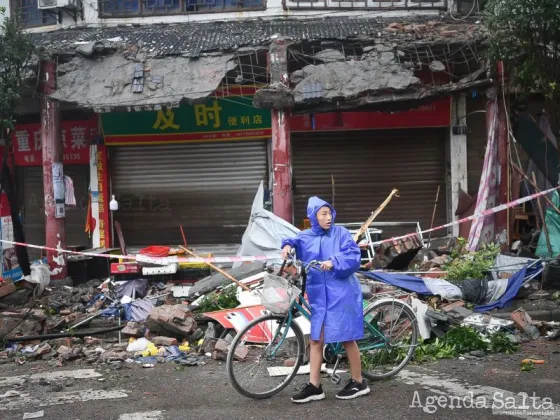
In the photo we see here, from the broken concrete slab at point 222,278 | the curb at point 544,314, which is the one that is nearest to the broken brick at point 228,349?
the broken concrete slab at point 222,278

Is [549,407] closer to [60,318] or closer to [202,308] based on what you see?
[202,308]

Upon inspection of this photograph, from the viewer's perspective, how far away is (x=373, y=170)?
13.3 meters

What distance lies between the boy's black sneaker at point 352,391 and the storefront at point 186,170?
773 centimetres

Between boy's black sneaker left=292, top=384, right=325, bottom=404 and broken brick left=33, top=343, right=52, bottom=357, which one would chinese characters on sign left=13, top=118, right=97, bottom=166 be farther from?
boy's black sneaker left=292, top=384, right=325, bottom=404

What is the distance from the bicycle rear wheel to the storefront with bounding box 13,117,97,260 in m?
8.65

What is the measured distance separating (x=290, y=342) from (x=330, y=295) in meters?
0.70

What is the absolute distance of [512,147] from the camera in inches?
464

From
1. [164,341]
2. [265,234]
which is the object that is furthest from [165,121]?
[164,341]

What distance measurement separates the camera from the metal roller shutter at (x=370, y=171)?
1330cm

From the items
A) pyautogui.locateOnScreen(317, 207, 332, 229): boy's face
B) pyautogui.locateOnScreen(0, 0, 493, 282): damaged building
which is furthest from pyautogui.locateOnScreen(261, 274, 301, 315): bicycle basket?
pyautogui.locateOnScreen(0, 0, 493, 282): damaged building

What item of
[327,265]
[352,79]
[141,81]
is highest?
[141,81]

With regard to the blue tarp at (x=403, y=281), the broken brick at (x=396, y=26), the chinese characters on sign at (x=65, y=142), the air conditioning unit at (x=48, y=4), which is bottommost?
the blue tarp at (x=403, y=281)

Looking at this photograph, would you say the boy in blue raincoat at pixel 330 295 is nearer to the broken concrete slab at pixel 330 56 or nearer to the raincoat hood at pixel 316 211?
the raincoat hood at pixel 316 211

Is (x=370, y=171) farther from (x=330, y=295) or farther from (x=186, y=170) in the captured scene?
(x=330, y=295)
